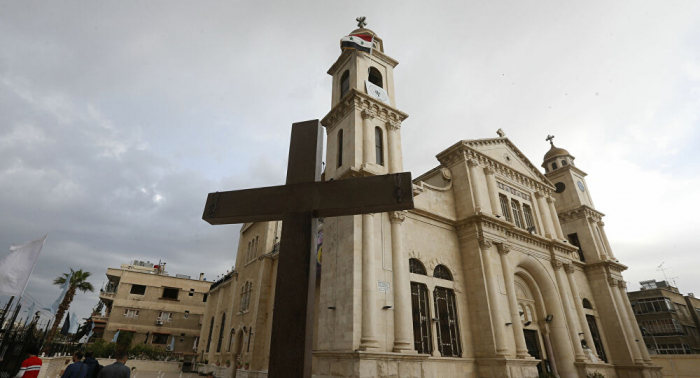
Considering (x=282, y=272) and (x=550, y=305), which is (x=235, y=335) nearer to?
(x=550, y=305)

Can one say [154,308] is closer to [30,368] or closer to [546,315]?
[30,368]

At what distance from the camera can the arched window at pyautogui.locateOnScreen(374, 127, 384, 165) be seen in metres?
16.7

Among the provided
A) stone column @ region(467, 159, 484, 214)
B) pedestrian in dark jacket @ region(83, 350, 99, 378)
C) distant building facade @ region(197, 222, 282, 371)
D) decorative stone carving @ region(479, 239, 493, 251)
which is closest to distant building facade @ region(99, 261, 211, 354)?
distant building facade @ region(197, 222, 282, 371)

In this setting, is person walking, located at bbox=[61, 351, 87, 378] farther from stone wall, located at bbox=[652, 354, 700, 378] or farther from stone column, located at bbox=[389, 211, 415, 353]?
stone wall, located at bbox=[652, 354, 700, 378]

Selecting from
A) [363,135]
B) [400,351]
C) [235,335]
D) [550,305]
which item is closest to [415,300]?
[400,351]

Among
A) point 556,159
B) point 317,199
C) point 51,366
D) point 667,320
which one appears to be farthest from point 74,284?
point 667,320

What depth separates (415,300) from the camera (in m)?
15.5

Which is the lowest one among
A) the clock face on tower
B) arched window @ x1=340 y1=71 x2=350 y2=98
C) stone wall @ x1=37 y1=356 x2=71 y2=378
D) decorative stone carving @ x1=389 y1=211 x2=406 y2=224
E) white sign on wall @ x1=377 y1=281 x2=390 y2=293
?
stone wall @ x1=37 y1=356 x2=71 y2=378

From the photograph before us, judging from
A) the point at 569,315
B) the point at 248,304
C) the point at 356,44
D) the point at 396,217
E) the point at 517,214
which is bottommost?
the point at 569,315

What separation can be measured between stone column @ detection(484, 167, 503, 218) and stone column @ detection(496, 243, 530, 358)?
2149 millimetres

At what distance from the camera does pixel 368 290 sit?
1294cm

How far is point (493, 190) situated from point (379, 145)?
8.16 m

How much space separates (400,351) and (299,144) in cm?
1068

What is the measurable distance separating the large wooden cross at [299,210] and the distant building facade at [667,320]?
48.1 metres
